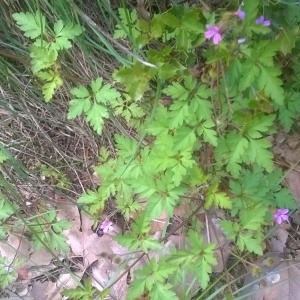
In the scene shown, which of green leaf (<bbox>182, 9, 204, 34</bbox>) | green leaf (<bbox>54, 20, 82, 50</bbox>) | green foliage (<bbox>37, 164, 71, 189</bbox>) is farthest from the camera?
green foliage (<bbox>37, 164, 71, 189</bbox>)

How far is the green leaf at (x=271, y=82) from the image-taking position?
4.54 ft

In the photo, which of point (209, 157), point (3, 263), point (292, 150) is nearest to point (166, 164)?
point (209, 157)

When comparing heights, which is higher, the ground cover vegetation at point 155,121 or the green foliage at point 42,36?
the green foliage at point 42,36

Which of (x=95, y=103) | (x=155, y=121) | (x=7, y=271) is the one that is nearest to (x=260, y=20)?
(x=155, y=121)

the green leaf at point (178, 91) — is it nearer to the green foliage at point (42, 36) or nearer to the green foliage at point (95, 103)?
the green foliage at point (95, 103)

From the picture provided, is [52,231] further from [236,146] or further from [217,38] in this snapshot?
[217,38]

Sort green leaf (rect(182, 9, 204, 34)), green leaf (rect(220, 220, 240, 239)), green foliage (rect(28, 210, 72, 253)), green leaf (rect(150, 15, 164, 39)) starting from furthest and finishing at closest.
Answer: green foliage (rect(28, 210, 72, 253)), green leaf (rect(220, 220, 240, 239)), green leaf (rect(150, 15, 164, 39)), green leaf (rect(182, 9, 204, 34))

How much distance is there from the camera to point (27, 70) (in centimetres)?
193

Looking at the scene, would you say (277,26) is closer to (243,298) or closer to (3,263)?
(243,298)

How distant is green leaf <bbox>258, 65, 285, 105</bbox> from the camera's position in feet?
4.54

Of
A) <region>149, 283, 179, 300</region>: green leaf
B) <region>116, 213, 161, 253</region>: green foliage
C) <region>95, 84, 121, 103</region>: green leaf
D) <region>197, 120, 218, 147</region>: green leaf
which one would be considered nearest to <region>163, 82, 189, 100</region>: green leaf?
<region>197, 120, 218, 147</region>: green leaf

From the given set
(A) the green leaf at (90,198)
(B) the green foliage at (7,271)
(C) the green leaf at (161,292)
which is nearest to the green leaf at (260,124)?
(C) the green leaf at (161,292)

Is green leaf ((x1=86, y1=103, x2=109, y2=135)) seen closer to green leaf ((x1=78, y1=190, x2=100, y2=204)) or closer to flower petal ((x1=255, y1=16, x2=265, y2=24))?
green leaf ((x1=78, y1=190, x2=100, y2=204))

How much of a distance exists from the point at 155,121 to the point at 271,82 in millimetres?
429
